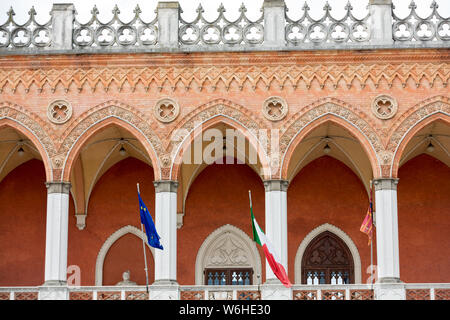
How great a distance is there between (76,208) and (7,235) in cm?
196

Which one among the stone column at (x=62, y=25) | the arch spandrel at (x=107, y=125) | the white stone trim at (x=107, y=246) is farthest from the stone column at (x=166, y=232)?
the stone column at (x=62, y=25)

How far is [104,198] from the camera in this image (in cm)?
2333

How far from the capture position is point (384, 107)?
20.2m

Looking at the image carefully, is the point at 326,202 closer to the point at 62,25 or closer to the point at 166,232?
the point at 166,232

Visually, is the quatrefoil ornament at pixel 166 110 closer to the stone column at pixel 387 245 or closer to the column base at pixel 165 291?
the column base at pixel 165 291

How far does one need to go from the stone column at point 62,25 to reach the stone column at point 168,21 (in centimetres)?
205

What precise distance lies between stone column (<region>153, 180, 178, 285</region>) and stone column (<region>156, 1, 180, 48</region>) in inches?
132

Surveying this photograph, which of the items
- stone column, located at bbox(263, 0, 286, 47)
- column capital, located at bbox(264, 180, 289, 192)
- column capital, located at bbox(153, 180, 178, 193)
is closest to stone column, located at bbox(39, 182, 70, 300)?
column capital, located at bbox(153, 180, 178, 193)

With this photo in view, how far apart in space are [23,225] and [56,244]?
3.89m

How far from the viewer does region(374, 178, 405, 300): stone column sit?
19109 millimetres

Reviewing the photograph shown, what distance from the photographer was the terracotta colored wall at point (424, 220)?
22.6m

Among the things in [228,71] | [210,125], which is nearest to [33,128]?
[210,125]
